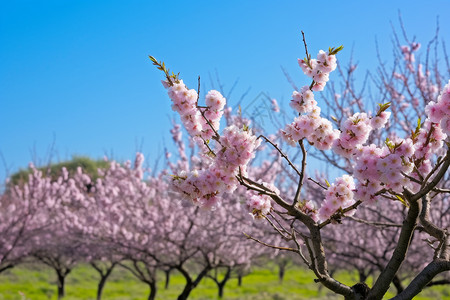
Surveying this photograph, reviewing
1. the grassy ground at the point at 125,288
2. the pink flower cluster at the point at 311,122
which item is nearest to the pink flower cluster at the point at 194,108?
the pink flower cluster at the point at 311,122

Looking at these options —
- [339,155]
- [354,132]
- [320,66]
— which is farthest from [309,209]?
[320,66]

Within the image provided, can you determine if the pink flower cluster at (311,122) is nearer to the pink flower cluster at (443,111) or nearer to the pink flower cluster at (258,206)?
the pink flower cluster at (258,206)

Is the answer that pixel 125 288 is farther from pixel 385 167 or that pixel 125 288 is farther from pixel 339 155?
pixel 385 167

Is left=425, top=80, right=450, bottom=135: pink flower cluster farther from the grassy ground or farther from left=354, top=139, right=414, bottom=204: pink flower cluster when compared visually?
the grassy ground

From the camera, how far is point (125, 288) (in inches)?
766

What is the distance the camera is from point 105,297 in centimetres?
1695

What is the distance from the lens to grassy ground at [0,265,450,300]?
16.4m

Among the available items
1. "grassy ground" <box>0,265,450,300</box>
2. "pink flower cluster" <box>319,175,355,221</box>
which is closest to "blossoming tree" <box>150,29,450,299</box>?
"pink flower cluster" <box>319,175,355,221</box>

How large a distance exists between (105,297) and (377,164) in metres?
16.1

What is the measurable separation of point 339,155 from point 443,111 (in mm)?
797

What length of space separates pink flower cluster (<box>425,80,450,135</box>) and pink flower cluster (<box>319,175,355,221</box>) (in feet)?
2.65

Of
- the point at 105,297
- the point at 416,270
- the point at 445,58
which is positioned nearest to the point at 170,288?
the point at 105,297

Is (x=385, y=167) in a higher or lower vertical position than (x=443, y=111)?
lower

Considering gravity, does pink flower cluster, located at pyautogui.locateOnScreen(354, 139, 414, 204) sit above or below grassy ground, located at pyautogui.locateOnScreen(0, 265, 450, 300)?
below
